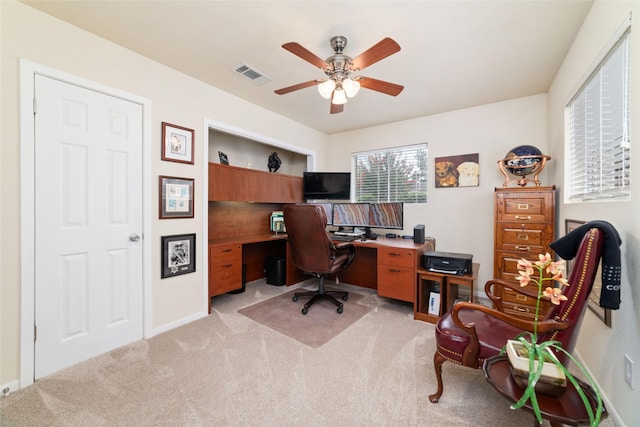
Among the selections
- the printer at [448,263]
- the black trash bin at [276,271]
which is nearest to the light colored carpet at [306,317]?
the black trash bin at [276,271]

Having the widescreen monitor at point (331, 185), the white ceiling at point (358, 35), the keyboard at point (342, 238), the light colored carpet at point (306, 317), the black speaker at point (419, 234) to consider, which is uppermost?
the white ceiling at point (358, 35)

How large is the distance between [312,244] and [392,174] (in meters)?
2.12

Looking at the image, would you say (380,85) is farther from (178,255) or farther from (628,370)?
(178,255)

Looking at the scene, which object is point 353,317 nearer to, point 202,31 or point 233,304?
point 233,304

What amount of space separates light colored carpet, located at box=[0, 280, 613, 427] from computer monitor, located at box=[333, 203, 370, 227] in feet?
5.25

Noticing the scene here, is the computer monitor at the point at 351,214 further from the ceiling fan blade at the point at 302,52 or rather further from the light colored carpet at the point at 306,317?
the ceiling fan blade at the point at 302,52

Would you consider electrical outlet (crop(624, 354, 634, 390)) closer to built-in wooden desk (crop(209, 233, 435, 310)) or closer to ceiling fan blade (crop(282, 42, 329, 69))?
built-in wooden desk (crop(209, 233, 435, 310))

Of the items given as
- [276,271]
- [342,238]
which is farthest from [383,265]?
[276,271]

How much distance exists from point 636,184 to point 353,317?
2340 mm

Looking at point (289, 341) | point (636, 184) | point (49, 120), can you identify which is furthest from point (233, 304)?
point (636, 184)

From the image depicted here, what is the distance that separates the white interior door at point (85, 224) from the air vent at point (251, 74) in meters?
1.00

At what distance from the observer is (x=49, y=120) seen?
1.87 meters

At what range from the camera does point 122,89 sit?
2238 millimetres

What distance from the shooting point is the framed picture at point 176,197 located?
251 centimetres
